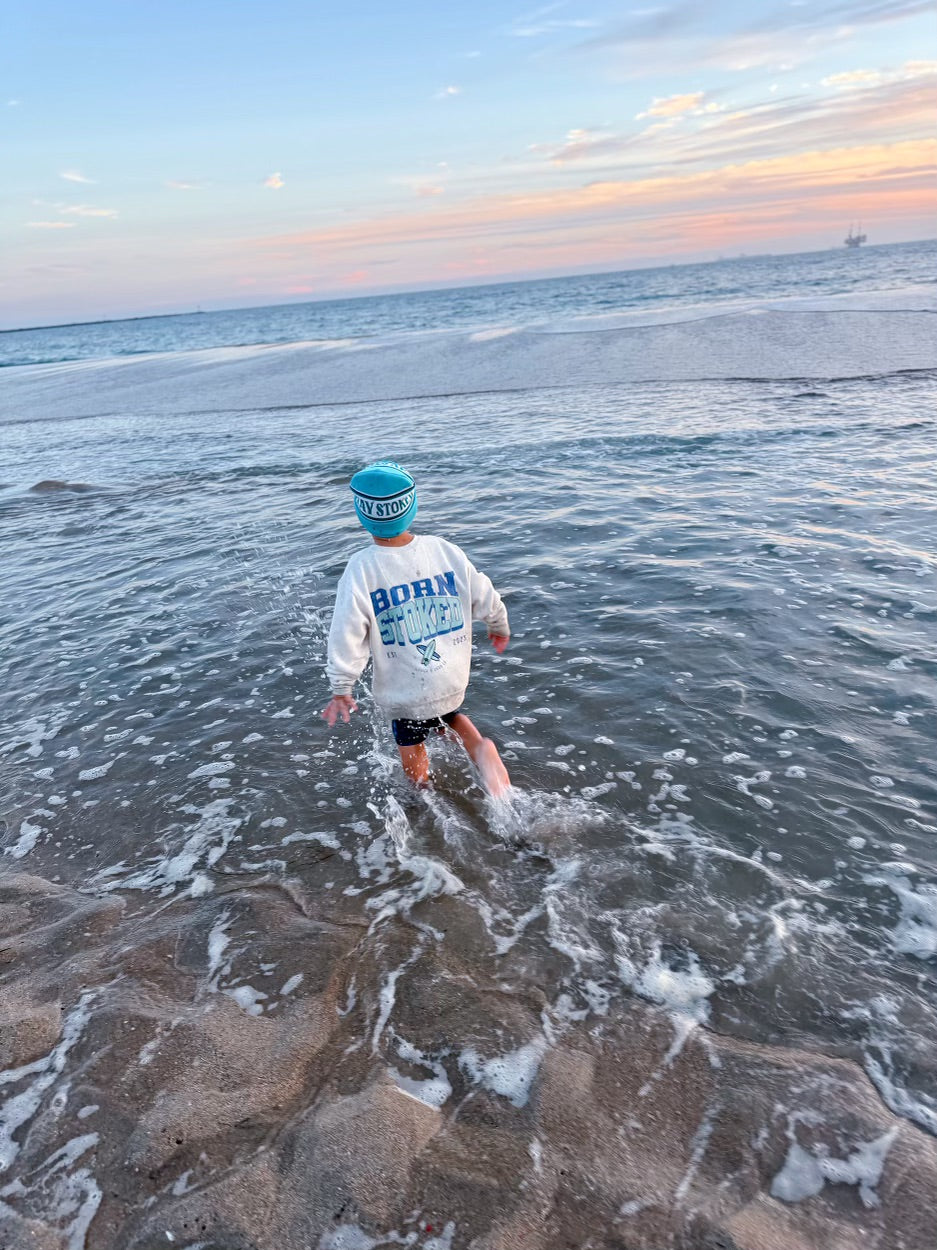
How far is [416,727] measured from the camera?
4.91 metres

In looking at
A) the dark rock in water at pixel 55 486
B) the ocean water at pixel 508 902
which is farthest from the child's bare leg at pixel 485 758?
the dark rock in water at pixel 55 486

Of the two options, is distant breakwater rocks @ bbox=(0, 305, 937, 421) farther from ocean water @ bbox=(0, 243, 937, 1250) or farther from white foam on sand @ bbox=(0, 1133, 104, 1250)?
white foam on sand @ bbox=(0, 1133, 104, 1250)

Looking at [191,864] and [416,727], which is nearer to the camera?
[191,864]

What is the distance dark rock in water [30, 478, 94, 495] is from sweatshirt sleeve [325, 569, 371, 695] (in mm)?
12998

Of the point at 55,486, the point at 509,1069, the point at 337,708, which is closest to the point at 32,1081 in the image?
the point at 509,1069

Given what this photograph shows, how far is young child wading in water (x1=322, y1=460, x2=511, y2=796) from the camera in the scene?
4.33 m

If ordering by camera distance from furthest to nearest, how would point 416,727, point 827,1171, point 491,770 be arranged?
1. point 416,727
2. point 491,770
3. point 827,1171

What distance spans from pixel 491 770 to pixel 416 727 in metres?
0.57

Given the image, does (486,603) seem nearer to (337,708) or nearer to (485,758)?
(485,758)

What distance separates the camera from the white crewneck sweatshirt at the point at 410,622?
172 inches

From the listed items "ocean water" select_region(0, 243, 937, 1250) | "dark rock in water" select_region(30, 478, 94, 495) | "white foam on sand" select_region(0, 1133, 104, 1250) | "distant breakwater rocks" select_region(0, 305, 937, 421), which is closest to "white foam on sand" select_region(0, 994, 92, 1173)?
"ocean water" select_region(0, 243, 937, 1250)

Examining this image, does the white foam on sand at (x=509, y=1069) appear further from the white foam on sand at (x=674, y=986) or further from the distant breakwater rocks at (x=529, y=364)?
the distant breakwater rocks at (x=529, y=364)

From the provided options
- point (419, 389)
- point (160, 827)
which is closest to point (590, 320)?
point (419, 389)

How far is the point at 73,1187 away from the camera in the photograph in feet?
8.89
